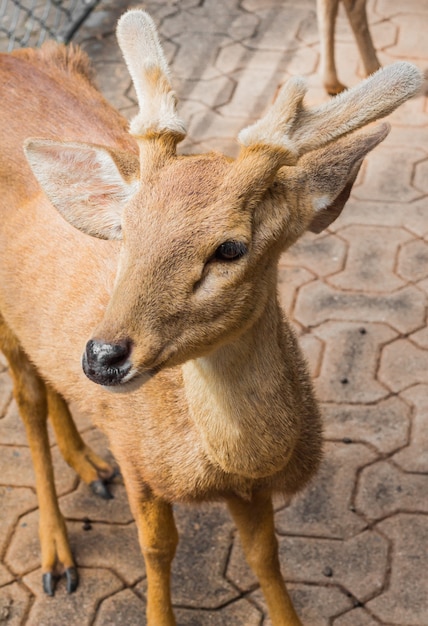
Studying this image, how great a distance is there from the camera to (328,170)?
2.99 m

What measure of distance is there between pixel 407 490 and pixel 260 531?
0.95 m

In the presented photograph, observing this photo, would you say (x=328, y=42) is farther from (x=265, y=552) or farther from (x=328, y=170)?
(x=328, y=170)

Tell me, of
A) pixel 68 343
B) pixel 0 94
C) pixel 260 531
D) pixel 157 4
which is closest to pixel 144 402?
pixel 68 343

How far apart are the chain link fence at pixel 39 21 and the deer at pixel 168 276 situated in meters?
3.83

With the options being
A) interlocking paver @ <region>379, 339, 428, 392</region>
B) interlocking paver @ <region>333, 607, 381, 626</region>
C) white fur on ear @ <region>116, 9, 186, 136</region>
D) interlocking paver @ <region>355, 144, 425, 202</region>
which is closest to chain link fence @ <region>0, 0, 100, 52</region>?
interlocking paver @ <region>355, 144, 425, 202</region>

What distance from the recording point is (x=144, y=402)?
3566 millimetres

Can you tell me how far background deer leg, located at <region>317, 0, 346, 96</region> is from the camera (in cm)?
684

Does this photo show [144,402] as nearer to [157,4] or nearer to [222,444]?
[222,444]

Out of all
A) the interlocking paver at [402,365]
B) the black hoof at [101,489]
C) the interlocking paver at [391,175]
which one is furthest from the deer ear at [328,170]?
the interlocking paver at [391,175]

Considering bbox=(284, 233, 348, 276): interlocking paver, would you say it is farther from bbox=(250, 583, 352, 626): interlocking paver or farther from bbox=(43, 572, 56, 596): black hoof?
bbox=(43, 572, 56, 596): black hoof

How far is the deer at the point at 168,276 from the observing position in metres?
2.78

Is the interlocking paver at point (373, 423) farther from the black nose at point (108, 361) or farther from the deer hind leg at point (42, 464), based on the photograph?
the black nose at point (108, 361)

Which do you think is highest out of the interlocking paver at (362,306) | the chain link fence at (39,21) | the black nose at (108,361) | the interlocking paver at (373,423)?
the black nose at (108,361)

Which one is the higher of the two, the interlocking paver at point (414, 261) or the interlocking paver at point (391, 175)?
the interlocking paver at point (391, 175)
